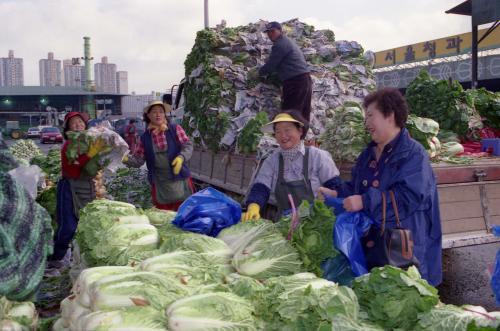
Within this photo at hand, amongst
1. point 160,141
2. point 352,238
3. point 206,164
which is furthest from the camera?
→ point 206,164

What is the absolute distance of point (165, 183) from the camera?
593 centimetres

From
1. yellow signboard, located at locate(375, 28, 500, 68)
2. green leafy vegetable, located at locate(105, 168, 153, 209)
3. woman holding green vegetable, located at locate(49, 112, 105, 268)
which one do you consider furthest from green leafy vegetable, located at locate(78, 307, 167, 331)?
yellow signboard, located at locate(375, 28, 500, 68)

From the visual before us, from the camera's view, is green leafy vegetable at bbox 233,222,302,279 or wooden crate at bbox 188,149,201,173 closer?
green leafy vegetable at bbox 233,222,302,279

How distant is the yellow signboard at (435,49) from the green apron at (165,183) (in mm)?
24984

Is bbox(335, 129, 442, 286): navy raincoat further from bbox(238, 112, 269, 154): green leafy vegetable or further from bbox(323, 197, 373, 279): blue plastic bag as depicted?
bbox(238, 112, 269, 154): green leafy vegetable

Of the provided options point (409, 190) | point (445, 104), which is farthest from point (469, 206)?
point (445, 104)

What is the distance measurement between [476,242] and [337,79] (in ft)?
17.5

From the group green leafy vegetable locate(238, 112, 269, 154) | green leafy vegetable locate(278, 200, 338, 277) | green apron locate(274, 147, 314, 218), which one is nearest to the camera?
green leafy vegetable locate(278, 200, 338, 277)

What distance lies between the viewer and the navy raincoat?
3104mm

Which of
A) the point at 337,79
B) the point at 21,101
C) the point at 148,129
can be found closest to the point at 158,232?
the point at 148,129

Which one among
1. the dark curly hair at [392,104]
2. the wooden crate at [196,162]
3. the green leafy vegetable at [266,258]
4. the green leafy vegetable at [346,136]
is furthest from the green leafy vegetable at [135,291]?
the wooden crate at [196,162]

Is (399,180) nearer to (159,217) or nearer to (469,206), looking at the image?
(159,217)

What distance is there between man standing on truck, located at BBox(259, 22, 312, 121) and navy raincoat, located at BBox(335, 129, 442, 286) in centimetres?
448

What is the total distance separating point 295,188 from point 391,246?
1.21 m
